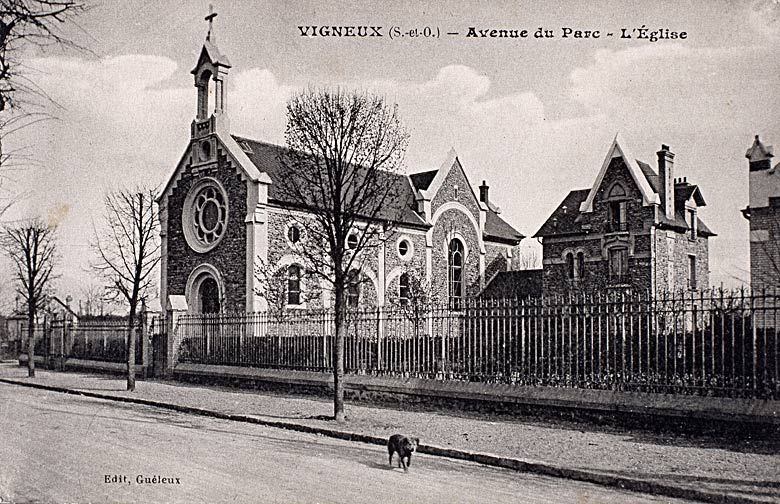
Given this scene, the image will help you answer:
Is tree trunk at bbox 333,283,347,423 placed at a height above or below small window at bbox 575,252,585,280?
below

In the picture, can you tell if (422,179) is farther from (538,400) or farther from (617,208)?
(538,400)

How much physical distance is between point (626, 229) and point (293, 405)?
2079cm

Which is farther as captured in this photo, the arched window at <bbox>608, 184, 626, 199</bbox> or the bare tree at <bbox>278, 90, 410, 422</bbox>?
the arched window at <bbox>608, 184, 626, 199</bbox>

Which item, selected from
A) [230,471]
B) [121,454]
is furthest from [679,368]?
[121,454]

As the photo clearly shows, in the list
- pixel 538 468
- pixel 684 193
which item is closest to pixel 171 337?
pixel 538 468

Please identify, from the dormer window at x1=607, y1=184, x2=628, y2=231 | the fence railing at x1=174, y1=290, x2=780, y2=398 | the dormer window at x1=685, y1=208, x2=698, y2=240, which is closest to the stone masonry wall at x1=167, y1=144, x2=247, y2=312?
the fence railing at x1=174, y1=290, x2=780, y2=398

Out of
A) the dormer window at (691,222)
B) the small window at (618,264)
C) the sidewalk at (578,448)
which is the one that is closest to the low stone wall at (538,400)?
the sidewalk at (578,448)

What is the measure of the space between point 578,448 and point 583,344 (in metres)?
3.14

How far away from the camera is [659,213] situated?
104 ft

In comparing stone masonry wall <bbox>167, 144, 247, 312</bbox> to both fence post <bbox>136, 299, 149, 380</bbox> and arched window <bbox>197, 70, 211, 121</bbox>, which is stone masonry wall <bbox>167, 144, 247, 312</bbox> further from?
fence post <bbox>136, 299, 149, 380</bbox>

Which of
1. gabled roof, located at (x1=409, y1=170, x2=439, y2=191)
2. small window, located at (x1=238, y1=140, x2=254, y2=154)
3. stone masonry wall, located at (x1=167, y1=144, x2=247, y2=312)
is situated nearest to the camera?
stone masonry wall, located at (x1=167, y1=144, x2=247, y2=312)

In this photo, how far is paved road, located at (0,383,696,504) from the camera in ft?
24.3

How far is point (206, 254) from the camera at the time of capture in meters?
29.3

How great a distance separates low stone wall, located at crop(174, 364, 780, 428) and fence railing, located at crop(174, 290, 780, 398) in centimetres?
35
